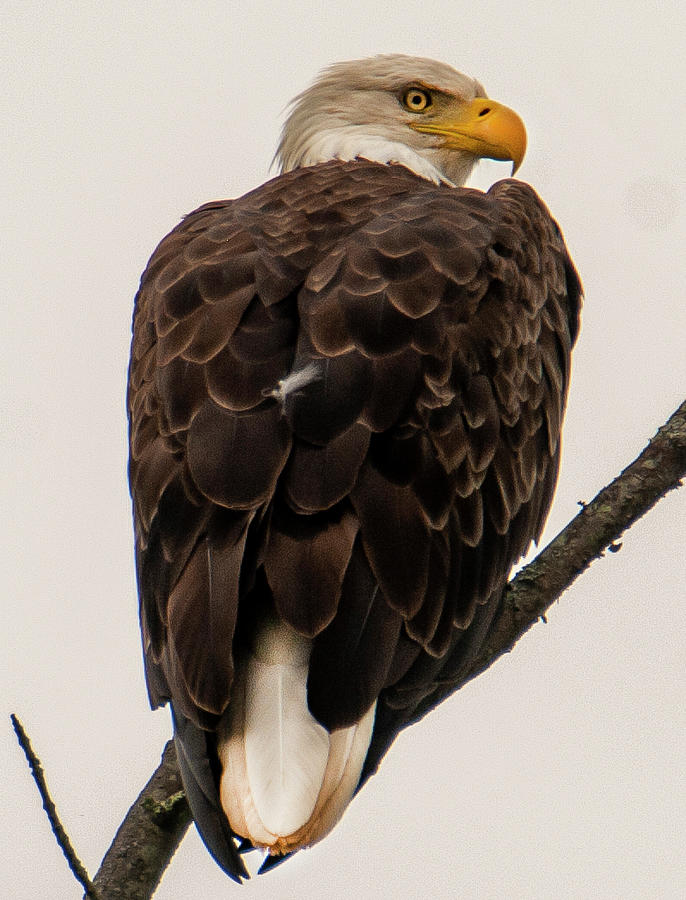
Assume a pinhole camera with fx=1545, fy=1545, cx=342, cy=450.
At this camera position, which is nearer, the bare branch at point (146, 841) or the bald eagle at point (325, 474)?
the bald eagle at point (325, 474)

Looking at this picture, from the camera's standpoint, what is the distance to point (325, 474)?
15.0ft

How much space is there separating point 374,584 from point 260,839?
82 cm

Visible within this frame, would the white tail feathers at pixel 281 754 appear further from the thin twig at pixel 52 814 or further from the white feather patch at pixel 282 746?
the thin twig at pixel 52 814

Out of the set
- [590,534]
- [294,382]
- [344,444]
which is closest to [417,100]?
[590,534]

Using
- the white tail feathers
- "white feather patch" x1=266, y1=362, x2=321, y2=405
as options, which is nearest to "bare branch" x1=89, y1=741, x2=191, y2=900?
the white tail feathers

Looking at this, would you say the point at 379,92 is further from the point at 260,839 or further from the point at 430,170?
the point at 260,839

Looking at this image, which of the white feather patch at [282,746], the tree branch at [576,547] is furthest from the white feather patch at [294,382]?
the tree branch at [576,547]

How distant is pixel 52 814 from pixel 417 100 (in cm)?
494

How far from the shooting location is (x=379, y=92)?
8.09 m

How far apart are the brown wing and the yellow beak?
1.97 metres

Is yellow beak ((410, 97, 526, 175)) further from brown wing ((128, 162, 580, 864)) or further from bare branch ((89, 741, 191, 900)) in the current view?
bare branch ((89, 741, 191, 900))

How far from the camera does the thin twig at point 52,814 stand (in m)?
4.02

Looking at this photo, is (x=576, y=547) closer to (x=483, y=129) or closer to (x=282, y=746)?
(x=282, y=746)

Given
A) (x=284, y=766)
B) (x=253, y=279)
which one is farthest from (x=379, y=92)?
(x=284, y=766)
